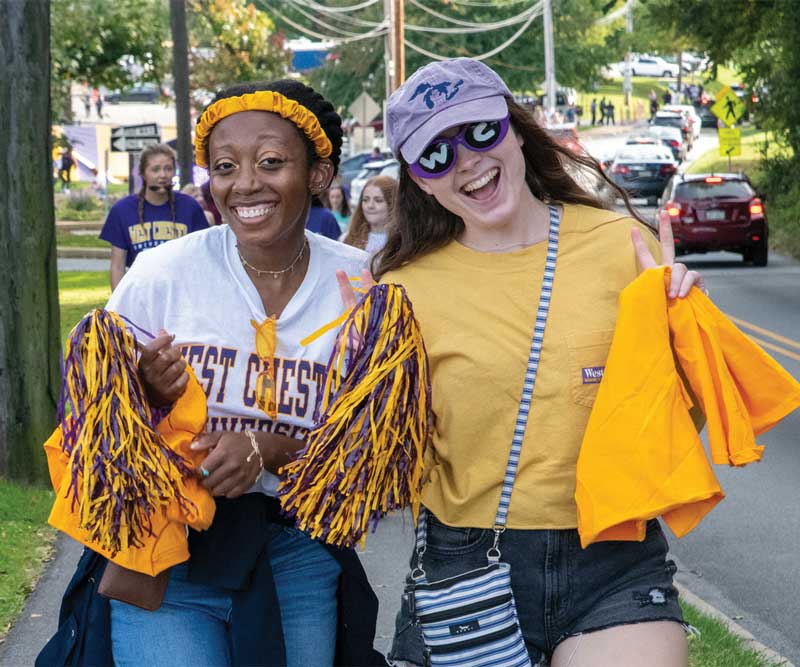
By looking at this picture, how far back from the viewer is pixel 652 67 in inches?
4112

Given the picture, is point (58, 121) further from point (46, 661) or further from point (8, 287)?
point (46, 661)

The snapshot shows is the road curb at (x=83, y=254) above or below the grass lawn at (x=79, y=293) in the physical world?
above

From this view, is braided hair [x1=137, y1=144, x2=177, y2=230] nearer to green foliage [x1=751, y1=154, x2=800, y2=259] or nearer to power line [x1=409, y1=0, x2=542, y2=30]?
green foliage [x1=751, y1=154, x2=800, y2=259]

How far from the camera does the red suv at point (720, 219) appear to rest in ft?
80.0

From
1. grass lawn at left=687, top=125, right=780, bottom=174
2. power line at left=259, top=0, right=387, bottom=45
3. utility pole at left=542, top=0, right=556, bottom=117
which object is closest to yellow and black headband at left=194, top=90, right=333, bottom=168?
power line at left=259, top=0, right=387, bottom=45

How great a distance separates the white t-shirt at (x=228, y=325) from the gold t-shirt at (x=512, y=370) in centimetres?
28

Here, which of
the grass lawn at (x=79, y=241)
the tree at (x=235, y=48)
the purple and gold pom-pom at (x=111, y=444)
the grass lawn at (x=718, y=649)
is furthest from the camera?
the grass lawn at (x=79, y=241)

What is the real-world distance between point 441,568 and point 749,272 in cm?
2173

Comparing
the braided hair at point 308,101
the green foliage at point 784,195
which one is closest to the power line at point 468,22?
the green foliage at point 784,195

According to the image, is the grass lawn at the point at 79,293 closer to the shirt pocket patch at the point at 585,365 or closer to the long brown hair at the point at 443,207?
the long brown hair at the point at 443,207

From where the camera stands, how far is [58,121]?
98.9 feet

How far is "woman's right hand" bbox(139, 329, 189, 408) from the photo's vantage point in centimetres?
297

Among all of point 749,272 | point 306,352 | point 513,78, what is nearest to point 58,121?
point 749,272

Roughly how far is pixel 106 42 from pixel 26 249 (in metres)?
20.3
